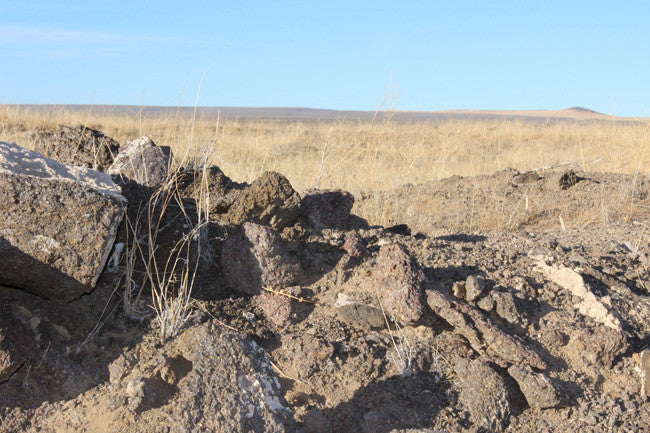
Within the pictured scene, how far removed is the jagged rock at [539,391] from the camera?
8.06 feet

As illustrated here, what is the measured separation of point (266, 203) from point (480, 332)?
1.30m

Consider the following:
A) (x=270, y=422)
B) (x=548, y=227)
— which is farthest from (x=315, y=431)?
(x=548, y=227)

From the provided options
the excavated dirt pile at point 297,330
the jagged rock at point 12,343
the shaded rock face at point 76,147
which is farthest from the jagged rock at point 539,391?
the shaded rock face at point 76,147

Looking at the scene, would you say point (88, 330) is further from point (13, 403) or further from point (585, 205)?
point (585, 205)

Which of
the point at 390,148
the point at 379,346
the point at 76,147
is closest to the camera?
the point at 379,346

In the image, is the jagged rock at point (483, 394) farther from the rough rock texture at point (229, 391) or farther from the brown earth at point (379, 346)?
the rough rock texture at point (229, 391)

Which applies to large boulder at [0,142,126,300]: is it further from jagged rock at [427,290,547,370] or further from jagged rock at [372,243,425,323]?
jagged rock at [427,290,547,370]

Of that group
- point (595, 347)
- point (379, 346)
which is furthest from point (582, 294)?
point (379, 346)

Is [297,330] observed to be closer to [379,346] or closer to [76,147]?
[379,346]

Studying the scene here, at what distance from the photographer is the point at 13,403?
2227 mm

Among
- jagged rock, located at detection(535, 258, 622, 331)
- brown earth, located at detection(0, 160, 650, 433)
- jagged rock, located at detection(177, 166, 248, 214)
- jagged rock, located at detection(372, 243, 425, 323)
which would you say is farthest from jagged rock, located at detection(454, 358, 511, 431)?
jagged rock, located at detection(177, 166, 248, 214)

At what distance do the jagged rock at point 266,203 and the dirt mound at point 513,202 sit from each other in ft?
7.29

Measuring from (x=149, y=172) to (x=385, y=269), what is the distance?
162 centimetres

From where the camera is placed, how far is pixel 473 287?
9.18ft
